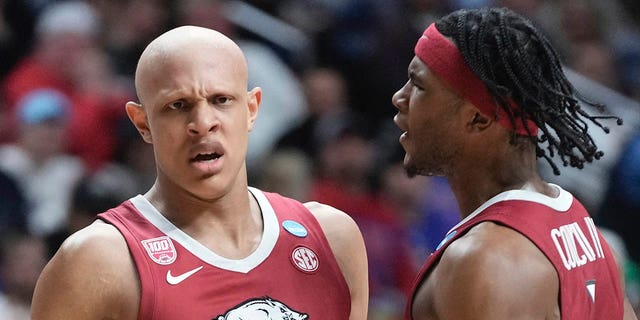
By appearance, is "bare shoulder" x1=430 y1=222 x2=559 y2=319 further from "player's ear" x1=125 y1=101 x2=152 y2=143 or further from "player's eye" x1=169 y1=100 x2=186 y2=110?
"player's ear" x1=125 y1=101 x2=152 y2=143

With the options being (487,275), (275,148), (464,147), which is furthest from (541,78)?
(275,148)

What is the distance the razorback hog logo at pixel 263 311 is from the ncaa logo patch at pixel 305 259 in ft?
0.59

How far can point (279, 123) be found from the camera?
805 cm

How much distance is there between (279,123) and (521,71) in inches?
174

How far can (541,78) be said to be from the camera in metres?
3.75

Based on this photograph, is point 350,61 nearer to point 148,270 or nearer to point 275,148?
point 275,148

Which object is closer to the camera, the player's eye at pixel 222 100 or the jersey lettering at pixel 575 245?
the jersey lettering at pixel 575 245

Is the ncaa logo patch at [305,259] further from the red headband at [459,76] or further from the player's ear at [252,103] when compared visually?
the red headband at [459,76]

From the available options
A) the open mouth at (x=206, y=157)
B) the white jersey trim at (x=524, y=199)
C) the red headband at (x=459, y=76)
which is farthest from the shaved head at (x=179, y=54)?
the white jersey trim at (x=524, y=199)

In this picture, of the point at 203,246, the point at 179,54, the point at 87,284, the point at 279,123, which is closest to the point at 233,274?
the point at 203,246

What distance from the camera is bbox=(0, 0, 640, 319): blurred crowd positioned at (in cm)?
718

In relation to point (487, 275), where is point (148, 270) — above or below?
above

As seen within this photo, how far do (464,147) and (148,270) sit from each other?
1069mm

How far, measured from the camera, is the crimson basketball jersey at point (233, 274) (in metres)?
3.68
